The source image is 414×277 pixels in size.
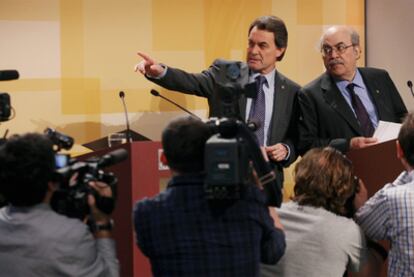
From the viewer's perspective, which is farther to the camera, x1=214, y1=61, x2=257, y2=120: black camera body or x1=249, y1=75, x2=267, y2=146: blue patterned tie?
x1=249, y1=75, x2=267, y2=146: blue patterned tie

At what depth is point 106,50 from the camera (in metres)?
5.80

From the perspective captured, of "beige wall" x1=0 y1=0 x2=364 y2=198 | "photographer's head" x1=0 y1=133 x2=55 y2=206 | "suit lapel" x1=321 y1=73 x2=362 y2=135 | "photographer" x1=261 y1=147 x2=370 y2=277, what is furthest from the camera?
"beige wall" x1=0 y1=0 x2=364 y2=198

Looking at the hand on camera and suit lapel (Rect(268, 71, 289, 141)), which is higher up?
the hand on camera

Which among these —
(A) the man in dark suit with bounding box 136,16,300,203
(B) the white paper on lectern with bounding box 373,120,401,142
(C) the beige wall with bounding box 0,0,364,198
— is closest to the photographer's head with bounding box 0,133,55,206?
(B) the white paper on lectern with bounding box 373,120,401,142

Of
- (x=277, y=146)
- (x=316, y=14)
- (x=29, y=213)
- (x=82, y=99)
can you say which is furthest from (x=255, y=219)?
(x=316, y=14)

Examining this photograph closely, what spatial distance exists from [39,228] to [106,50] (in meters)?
3.21

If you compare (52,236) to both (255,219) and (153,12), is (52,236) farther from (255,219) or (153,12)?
(153,12)

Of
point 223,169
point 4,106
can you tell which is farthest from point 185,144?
point 4,106

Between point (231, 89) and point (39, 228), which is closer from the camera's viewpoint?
point (39, 228)

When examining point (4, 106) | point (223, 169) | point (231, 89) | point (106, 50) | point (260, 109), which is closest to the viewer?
point (223, 169)

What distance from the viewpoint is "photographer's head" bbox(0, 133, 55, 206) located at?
8.96ft

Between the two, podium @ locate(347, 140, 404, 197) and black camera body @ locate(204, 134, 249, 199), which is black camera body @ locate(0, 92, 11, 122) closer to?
black camera body @ locate(204, 134, 249, 199)

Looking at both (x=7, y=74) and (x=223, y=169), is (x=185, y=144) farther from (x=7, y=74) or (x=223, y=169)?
(x=7, y=74)

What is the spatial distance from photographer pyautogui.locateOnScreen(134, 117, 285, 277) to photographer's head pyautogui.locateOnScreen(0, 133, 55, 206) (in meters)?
0.32
